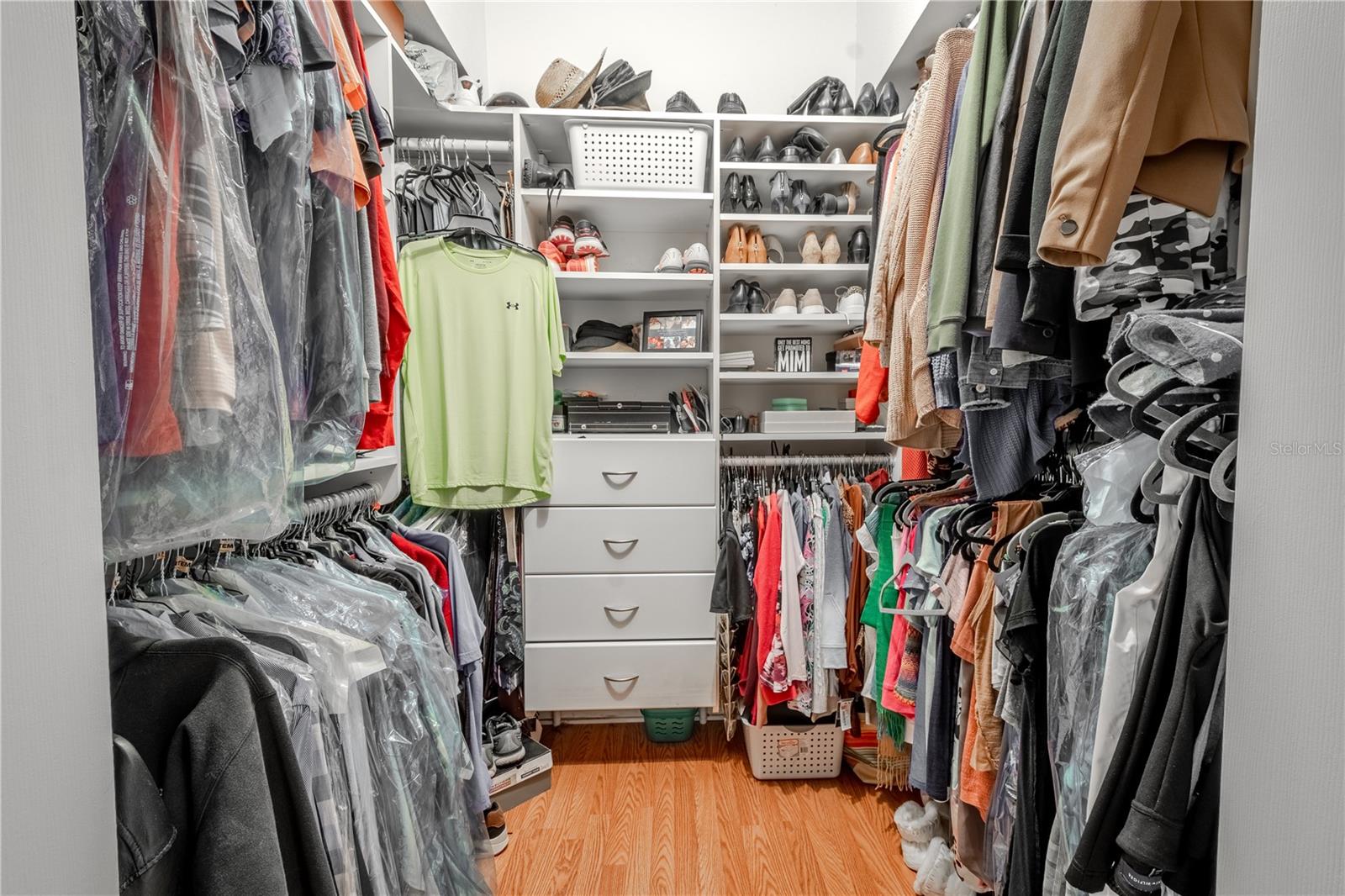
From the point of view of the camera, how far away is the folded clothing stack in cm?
223

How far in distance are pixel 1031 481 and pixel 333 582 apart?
1.37 m

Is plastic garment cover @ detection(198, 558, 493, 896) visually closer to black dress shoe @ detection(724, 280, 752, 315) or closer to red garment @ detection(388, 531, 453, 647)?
red garment @ detection(388, 531, 453, 647)

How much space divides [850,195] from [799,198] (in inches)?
7.3

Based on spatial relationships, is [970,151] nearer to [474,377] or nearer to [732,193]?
[732,193]

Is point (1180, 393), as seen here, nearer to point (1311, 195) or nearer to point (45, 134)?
point (1311, 195)

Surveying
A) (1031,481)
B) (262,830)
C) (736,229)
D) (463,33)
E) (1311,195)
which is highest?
(463,33)

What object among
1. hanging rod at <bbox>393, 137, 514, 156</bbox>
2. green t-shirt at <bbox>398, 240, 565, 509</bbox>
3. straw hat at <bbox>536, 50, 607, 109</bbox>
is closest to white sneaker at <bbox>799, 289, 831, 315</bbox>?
green t-shirt at <bbox>398, 240, 565, 509</bbox>

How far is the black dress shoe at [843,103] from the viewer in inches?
85.0

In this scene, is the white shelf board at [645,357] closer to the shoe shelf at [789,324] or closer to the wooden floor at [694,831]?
the shoe shelf at [789,324]

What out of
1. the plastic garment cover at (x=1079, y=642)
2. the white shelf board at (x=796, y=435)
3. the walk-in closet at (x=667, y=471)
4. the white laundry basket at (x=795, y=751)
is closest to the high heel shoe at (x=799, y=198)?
the walk-in closet at (x=667, y=471)

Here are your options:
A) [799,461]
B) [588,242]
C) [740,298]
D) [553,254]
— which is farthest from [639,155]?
[799,461]

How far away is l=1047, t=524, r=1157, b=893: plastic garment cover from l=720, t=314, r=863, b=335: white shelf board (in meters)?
1.35

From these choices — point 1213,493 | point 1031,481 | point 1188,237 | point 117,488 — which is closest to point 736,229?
point 1031,481

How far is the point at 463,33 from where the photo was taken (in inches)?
85.6
